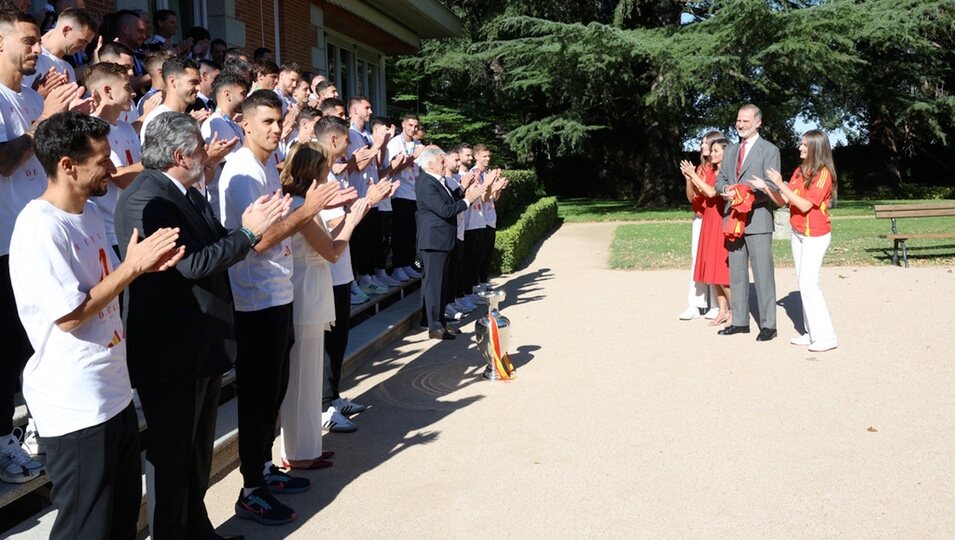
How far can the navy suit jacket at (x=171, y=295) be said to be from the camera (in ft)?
12.2

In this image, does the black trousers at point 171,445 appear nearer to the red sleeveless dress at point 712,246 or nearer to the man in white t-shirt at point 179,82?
the man in white t-shirt at point 179,82

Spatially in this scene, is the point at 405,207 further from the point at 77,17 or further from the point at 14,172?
the point at 14,172

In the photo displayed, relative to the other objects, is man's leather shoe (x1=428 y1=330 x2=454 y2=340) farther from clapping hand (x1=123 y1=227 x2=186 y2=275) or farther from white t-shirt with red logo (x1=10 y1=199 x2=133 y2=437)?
clapping hand (x1=123 y1=227 x2=186 y2=275)

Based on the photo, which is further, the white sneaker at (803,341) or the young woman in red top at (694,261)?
the young woman in red top at (694,261)

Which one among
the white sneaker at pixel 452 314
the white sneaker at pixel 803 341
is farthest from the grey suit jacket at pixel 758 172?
the white sneaker at pixel 452 314

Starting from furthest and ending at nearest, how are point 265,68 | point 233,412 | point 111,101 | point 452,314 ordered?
point 452,314 < point 265,68 < point 233,412 < point 111,101

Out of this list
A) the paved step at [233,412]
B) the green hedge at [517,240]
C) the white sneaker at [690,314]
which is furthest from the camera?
the green hedge at [517,240]

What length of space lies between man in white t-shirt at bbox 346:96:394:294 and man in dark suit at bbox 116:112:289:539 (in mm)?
6017

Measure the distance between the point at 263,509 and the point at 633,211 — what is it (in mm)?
26163

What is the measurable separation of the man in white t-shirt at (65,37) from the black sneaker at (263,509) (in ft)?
10.1

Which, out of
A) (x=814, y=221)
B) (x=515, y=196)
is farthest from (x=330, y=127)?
(x=515, y=196)

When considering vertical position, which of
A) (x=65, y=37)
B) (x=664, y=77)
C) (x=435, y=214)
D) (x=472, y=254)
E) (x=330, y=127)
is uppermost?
(x=664, y=77)

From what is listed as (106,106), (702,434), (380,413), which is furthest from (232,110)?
(702,434)

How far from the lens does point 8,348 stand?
4.53m
